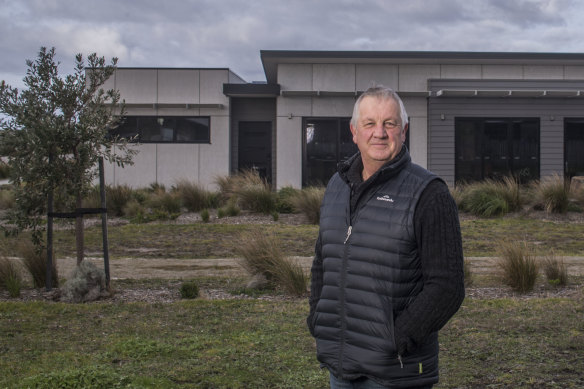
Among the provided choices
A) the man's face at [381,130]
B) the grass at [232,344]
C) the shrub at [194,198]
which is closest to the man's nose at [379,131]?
the man's face at [381,130]

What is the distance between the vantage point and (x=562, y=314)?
5.91 meters

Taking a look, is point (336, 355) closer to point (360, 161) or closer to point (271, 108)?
point (360, 161)

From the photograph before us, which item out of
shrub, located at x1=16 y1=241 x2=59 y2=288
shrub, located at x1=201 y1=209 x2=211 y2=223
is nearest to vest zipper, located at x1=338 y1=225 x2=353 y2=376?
shrub, located at x1=16 y1=241 x2=59 y2=288

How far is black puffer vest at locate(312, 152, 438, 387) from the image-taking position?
228cm

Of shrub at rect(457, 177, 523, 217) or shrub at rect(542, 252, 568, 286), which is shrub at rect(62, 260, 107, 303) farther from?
shrub at rect(457, 177, 523, 217)

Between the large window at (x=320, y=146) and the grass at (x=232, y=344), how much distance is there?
14.1 m

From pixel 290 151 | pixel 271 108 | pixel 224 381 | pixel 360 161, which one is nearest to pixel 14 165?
pixel 224 381

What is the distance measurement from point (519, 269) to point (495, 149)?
47.0ft

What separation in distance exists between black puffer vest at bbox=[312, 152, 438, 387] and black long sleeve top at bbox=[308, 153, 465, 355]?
35 mm

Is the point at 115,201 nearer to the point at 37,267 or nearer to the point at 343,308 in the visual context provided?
the point at 37,267

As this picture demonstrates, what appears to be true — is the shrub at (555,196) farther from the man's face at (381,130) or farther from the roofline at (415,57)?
the man's face at (381,130)

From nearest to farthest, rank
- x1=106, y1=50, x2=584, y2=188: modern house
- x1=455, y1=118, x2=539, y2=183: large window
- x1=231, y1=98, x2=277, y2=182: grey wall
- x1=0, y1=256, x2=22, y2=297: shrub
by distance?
x1=0, y1=256, x2=22, y2=297: shrub
x1=106, y1=50, x2=584, y2=188: modern house
x1=455, y1=118, x2=539, y2=183: large window
x1=231, y1=98, x2=277, y2=182: grey wall

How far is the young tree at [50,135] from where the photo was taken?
277 inches

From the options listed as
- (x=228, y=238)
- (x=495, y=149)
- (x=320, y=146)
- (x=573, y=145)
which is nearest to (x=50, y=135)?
(x=228, y=238)
